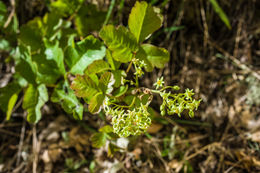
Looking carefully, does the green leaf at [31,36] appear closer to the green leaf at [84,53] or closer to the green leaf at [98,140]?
the green leaf at [84,53]

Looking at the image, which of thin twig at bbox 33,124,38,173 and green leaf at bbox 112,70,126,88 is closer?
green leaf at bbox 112,70,126,88

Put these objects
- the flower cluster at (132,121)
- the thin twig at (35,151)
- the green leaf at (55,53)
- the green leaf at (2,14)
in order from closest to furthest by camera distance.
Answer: the flower cluster at (132,121), the green leaf at (55,53), the green leaf at (2,14), the thin twig at (35,151)

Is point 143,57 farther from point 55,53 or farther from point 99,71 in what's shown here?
point 55,53

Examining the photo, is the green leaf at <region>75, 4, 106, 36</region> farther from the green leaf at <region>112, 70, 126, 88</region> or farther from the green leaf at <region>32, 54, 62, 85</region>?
the green leaf at <region>112, 70, 126, 88</region>

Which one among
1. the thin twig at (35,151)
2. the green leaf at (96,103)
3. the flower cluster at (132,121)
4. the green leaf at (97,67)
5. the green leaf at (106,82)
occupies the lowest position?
the thin twig at (35,151)

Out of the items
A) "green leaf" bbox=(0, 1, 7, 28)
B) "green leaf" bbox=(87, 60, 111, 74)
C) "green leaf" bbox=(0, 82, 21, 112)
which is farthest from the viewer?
"green leaf" bbox=(0, 1, 7, 28)

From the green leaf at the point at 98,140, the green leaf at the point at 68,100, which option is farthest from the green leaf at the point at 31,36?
the green leaf at the point at 98,140

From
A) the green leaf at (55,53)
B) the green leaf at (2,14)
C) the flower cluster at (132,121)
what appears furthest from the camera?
the green leaf at (2,14)

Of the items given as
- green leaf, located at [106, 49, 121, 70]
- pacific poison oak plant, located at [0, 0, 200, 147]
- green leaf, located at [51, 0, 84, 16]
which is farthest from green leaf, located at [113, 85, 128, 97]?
green leaf, located at [51, 0, 84, 16]
